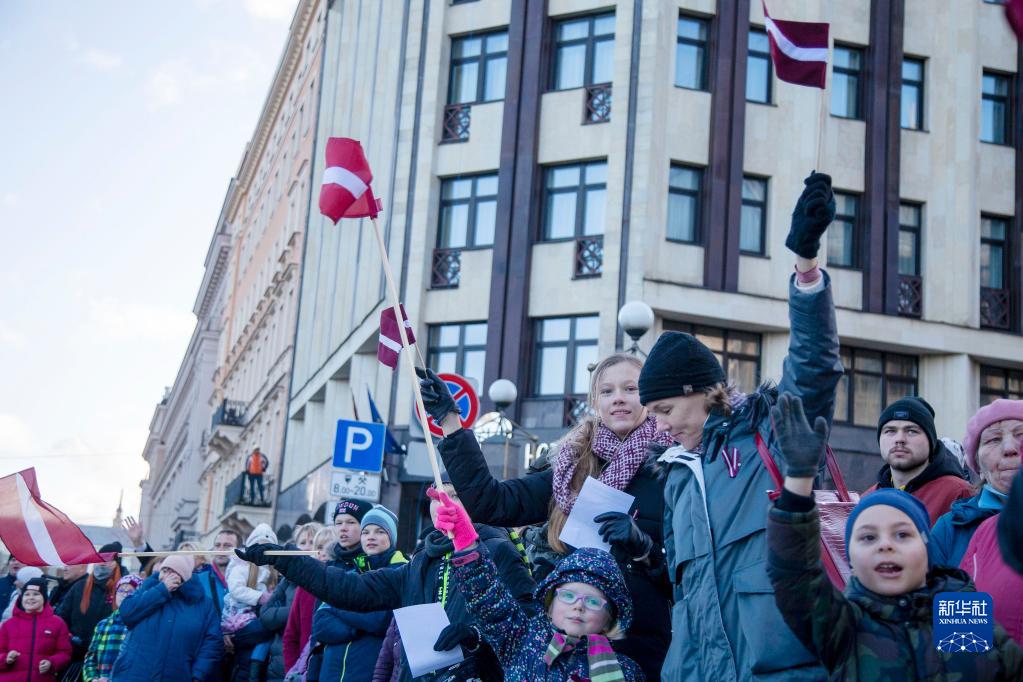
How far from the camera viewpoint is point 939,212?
29375 millimetres

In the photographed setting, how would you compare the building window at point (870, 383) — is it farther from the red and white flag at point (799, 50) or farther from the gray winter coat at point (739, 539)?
the gray winter coat at point (739, 539)

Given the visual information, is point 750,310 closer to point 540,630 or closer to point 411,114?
point 411,114

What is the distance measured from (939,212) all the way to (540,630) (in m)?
25.5

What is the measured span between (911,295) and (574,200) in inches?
280

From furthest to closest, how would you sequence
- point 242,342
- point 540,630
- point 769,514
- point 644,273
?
1. point 242,342
2. point 644,273
3. point 540,630
4. point 769,514

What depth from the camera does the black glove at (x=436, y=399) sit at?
6.02 metres

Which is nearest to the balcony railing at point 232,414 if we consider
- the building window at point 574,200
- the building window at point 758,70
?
the building window at point 574,200

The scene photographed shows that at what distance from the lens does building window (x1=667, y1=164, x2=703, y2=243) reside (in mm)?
28219

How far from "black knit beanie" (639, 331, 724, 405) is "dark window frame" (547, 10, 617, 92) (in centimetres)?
2453

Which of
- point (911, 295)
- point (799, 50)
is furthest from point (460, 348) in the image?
point (799, 50)

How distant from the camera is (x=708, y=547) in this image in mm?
4641

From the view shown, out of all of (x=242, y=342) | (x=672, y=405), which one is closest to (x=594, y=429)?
(x=672, y=405)

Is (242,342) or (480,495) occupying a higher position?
(242,342)

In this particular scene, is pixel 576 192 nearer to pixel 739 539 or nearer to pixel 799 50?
pixel 799 50
